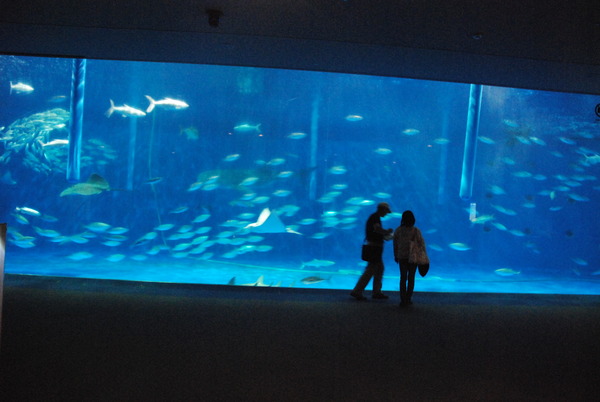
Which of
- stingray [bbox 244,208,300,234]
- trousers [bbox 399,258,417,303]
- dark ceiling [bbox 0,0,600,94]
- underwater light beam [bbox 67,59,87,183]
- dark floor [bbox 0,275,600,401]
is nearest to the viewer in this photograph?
dark floor [bbox 0,275,600,401]

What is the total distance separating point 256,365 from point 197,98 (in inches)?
938

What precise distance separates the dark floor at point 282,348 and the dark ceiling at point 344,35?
3.82 metres

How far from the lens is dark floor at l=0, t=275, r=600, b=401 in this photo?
111 inches

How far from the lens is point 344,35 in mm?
6062

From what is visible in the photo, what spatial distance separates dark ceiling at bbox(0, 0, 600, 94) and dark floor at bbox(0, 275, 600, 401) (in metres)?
3.82

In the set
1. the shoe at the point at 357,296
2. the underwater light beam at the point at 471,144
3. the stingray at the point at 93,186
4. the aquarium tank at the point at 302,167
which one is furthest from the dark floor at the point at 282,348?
the aquarium tank at the point at 302,167

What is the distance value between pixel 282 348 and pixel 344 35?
449cm

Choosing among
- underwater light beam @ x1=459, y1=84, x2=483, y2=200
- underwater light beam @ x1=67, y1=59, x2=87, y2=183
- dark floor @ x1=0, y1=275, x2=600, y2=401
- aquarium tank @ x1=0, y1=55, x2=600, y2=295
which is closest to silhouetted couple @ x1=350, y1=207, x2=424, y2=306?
dark floor @ x1=0, y1=275, x2=600, y2=401

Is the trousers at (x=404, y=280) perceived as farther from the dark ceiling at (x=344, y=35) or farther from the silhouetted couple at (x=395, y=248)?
the dark ceiling at (x=344, y=35)

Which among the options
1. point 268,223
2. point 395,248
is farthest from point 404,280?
point 268,223

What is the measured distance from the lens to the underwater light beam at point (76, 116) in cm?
932

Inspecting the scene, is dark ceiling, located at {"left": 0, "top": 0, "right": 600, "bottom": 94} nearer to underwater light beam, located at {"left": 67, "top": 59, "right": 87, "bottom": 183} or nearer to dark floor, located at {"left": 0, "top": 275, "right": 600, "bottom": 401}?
underwater light beam, located at {"left": 67, "top": 59, "right": 87, "bottom": 183}

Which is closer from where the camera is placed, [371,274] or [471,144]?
[371,274]

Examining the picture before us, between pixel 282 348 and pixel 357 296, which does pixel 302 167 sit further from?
pixel 282 348
